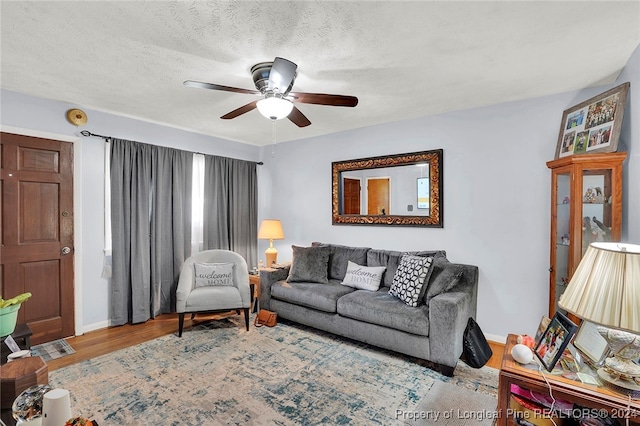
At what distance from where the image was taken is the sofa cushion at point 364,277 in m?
3.46

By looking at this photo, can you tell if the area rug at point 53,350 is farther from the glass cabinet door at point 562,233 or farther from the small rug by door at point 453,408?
the glass cabinet door at point 562,233

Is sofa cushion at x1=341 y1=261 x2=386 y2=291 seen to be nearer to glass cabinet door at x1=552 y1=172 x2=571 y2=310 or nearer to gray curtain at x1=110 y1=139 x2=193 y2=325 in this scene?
glass cabinet door at x1=552 y1=172 x2=571 y2=310

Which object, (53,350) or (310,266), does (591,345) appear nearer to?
(310,266)

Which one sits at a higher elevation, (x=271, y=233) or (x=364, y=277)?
(x=271, y=233)

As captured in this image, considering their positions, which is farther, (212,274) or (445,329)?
(212,274)

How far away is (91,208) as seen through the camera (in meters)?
3.44

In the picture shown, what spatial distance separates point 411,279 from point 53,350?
3457 millimetres

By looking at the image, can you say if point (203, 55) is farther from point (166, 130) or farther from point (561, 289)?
point (561, 289)

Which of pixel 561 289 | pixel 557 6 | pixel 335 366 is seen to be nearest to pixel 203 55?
pixel 557 6

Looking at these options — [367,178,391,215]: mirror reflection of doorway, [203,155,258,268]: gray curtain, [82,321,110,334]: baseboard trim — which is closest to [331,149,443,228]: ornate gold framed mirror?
[367,178,391,215]: mirror reflection of doorway

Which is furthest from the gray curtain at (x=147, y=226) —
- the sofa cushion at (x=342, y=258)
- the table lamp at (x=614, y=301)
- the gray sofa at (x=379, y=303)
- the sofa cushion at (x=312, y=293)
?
the table lamp at (x=614, y=301)

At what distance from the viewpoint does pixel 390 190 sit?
3936 mm

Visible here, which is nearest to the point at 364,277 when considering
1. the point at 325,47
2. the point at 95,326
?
the point at 325,47

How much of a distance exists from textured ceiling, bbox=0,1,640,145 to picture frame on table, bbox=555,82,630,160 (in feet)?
0.73
